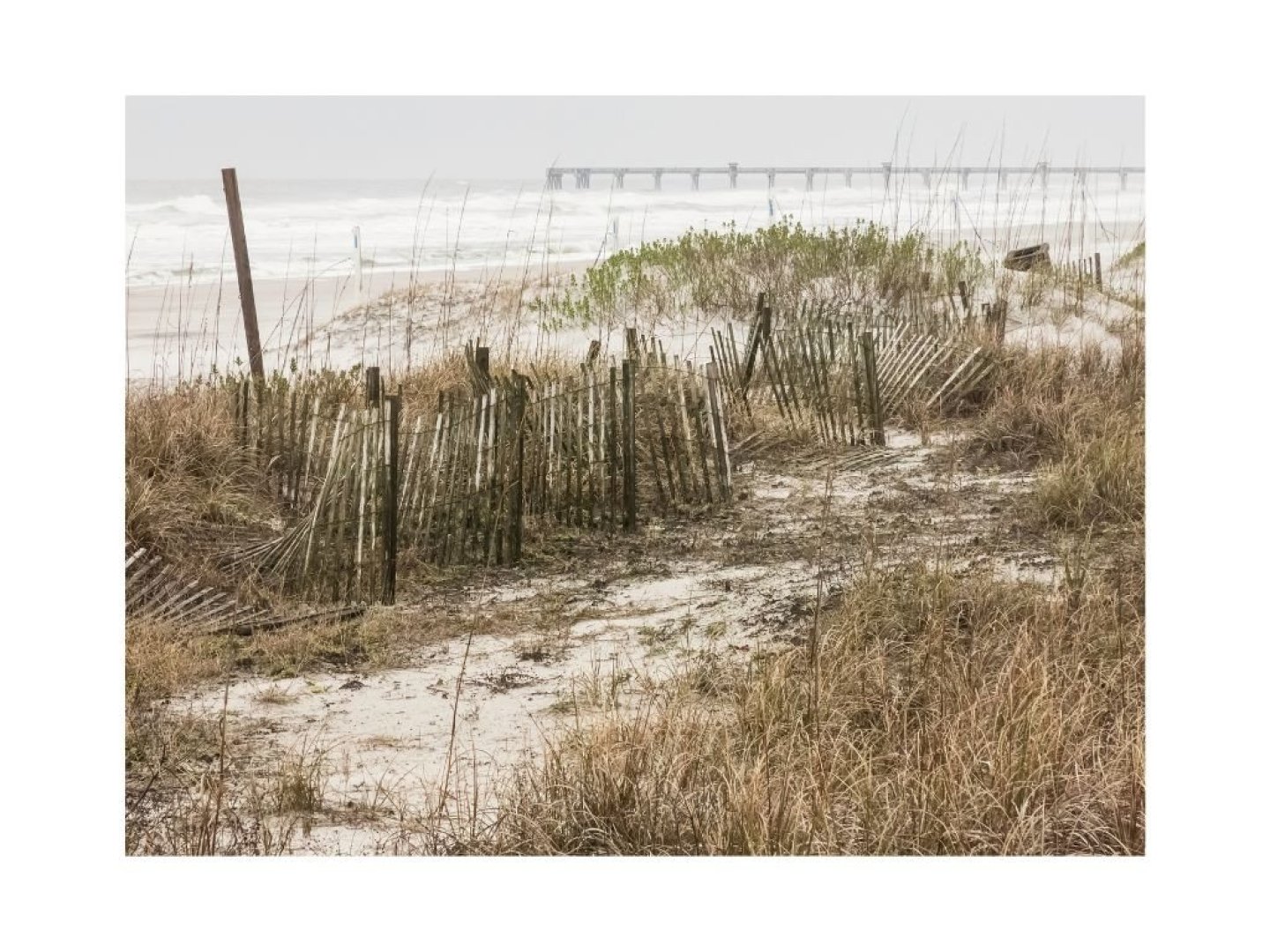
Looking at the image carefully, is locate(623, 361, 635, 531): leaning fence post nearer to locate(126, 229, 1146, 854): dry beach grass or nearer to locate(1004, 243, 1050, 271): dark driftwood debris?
locate(126, 229, 1146, 854): dry beach grass

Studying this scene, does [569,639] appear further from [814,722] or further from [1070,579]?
[1070,579]

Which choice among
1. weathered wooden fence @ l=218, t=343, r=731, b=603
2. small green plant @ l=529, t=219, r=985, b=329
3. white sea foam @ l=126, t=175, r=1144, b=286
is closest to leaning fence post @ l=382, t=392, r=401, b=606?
weathered wooden fence @ l=218, t=343, r=731, b=603

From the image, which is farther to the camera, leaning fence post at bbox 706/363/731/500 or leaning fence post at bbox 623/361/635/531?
leaning fence post at bbox 706/363/731/500

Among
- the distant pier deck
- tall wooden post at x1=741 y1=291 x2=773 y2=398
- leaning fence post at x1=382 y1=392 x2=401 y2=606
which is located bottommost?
leaning fence post at x1=382 y1=392 x2=401 y2=606

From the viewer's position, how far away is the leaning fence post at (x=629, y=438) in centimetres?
411

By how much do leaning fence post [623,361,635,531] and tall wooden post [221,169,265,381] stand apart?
49.9 inches

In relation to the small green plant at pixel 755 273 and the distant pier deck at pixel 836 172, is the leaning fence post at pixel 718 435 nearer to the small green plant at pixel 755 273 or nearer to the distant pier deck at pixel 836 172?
the small green plant at pixel 755 273

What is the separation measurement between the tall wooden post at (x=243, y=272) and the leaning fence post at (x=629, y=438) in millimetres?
1268

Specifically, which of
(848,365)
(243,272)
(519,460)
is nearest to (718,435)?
(848,365)

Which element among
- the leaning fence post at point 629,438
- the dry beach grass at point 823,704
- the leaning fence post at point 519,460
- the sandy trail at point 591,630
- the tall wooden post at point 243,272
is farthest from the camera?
the leaning fence post at point 629,438

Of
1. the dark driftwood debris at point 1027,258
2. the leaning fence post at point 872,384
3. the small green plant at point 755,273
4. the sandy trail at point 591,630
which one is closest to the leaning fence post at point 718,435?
the sandy trail at point 591,630

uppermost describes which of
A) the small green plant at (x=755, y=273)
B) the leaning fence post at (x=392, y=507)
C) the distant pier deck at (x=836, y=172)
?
the distant pier deck at (x=836, y=172)

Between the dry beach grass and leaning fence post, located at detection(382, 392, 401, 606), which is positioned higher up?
leaning fence post, located at detection(382, 392, 401, 606)

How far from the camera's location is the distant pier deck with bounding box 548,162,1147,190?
3.53 meters
